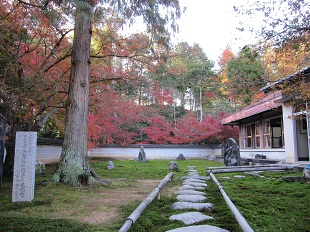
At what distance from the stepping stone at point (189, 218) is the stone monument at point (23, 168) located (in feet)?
9.44

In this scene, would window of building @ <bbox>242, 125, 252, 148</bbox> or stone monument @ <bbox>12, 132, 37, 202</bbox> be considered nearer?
stone monument @ <bbox>12, 132, 37, 202</bbox>

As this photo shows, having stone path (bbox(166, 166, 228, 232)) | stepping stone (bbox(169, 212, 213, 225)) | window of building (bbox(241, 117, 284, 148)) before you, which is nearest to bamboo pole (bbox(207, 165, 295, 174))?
stone path (bbox(166, 166, 228, 232))

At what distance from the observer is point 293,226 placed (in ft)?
11.9

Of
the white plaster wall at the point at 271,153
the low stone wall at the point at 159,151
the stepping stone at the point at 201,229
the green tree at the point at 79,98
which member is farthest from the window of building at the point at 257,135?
the stepping stone at the point at 201,229

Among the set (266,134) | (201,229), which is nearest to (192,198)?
(201,229)

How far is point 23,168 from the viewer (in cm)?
509

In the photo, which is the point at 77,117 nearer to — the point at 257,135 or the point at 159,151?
the point at 257,135

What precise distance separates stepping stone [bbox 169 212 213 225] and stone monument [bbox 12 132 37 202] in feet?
9.44

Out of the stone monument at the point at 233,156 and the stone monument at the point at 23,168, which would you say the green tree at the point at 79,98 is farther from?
the stone monument at the point at 233,156

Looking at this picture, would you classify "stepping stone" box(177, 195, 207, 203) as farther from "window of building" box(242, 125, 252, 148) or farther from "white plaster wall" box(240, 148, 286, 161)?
"window of building" box(242, 125, 252, 148)

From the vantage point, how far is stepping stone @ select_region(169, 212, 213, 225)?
368 centimetres

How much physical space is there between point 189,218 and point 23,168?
3288mm

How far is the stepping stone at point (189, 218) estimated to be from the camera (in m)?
3.68

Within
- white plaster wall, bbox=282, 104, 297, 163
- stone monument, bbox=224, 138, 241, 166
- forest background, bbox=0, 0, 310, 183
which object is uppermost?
forest background, bbox=0, 0, 310, 183
